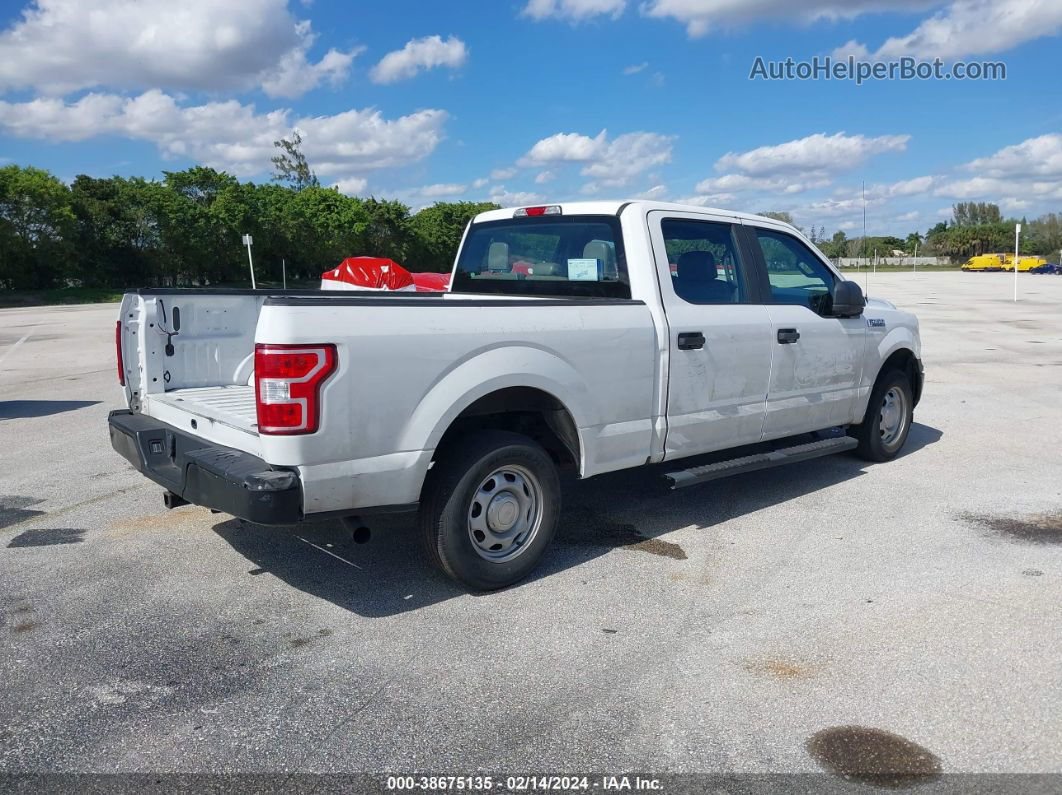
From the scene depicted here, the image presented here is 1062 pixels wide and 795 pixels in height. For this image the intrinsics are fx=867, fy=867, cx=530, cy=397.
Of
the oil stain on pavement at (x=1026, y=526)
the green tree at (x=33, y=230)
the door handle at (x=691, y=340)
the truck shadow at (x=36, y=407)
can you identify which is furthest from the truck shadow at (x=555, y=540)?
the green tree at (x=33, y=230)

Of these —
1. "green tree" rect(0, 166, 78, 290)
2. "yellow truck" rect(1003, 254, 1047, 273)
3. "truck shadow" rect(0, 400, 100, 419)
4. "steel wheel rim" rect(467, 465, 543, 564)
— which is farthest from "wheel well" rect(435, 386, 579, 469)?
"yellow truck" rect(1003, 254, 1047, 273)

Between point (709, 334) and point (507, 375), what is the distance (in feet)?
5.06

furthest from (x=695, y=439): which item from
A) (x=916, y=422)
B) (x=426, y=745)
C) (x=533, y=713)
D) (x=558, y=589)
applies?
(x=916, y=422)

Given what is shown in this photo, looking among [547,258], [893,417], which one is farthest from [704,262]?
[893,417]

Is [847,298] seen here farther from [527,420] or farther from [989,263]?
[989,263]

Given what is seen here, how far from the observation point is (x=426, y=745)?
3.10 metres

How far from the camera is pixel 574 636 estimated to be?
400 cm

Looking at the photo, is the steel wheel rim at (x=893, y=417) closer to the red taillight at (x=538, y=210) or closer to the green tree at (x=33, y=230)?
the red taillight at (x=538, y=210)

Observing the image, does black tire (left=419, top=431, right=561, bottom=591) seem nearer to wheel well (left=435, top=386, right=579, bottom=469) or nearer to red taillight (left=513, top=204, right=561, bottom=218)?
wheel well (left=435, top=386, right=579, bottom=469)

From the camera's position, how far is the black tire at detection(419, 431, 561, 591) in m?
4.21

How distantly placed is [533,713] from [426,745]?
1.47 ft

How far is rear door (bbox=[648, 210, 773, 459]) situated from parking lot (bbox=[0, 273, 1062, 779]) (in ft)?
2.28

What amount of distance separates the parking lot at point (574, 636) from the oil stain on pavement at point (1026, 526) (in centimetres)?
3

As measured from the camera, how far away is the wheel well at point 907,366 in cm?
713
